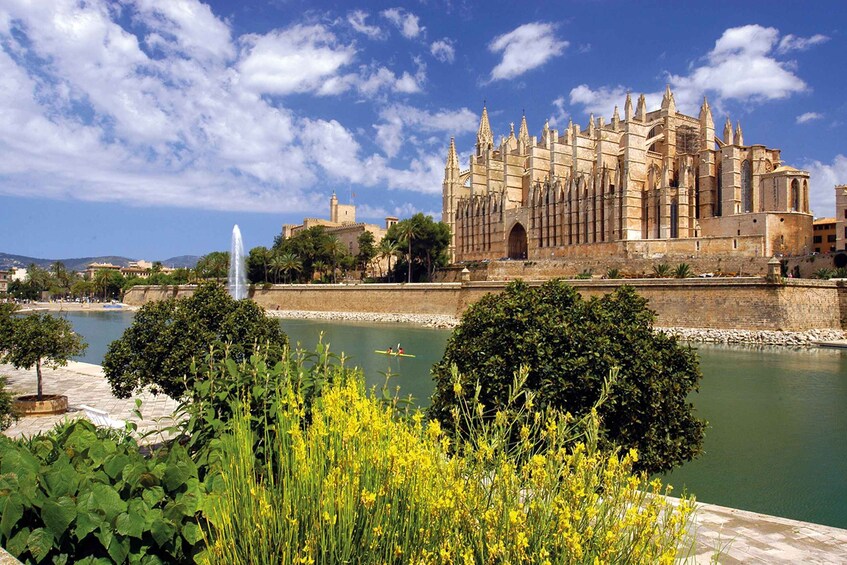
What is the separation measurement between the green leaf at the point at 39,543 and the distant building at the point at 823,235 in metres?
51.2

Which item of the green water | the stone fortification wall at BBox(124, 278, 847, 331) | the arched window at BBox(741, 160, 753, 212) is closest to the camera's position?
the green water

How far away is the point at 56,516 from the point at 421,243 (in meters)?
56.2

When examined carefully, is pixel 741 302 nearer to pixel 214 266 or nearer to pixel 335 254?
pixel 335 254

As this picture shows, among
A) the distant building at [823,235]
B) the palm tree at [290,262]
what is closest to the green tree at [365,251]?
the palm tree at [290,262]

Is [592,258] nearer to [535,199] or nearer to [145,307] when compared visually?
[535,199]

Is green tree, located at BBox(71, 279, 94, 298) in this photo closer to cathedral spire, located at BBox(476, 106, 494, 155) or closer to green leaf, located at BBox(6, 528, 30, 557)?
cathedral spire, located at BBox(476, 106, 494, 155)

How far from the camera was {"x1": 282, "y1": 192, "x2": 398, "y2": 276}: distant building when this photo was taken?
86000 millimetres

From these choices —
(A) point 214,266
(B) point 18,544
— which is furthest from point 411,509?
(A) point 214,266

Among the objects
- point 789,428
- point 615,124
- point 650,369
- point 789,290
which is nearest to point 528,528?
point 650,369

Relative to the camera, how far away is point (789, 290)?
31.1 metres

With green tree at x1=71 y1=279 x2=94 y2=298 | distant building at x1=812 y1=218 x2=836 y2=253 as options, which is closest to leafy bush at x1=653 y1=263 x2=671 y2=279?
distant building at x1=812 y1=218 x2=836 y2=253

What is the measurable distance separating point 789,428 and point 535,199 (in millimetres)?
43527

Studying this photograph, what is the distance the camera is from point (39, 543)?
2.96 metres

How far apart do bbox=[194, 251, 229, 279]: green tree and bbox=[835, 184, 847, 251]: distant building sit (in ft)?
194
